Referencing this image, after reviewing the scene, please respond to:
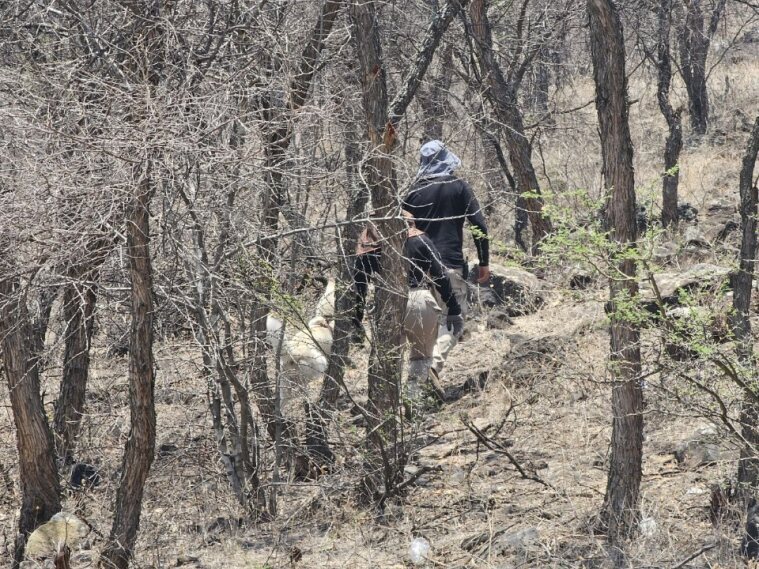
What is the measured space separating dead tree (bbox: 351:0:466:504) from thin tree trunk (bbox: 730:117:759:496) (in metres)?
1.88

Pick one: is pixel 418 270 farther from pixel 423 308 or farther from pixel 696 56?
pixel 696 56

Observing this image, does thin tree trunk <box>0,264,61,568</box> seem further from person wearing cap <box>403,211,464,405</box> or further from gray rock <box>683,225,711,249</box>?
gray rock <box>683,225,711,249</box>

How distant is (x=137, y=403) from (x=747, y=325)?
308cm

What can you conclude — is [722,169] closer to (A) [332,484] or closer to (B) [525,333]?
(B) [525,333]

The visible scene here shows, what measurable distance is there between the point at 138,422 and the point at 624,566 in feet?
8.42

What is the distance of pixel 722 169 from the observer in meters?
15.3

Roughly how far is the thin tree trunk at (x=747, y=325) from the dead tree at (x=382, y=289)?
6.16 feet

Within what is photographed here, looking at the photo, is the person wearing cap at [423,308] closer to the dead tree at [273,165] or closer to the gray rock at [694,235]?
the dead tree at [273,165]

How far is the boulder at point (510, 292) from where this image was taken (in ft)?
33.1

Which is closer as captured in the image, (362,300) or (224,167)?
(224,167)

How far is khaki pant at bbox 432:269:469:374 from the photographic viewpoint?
809cm

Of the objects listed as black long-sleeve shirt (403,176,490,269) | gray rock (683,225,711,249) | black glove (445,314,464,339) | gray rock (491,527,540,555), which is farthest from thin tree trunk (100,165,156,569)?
gray rock (683,225,711,249)

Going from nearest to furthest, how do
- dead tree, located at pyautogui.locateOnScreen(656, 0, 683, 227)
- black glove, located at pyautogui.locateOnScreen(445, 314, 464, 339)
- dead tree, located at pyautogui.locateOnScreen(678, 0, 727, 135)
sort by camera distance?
black glove, located at pyautogui.locateOnScreen(445, 314, 464, 339), dead tree, located at pyautogui.locateOnScreen(656, 0, 683, 227), dead tree, located at pyautogui.locateOnScreen(678, 0, 727, 135)

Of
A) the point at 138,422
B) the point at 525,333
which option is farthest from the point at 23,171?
the point at 525,333
